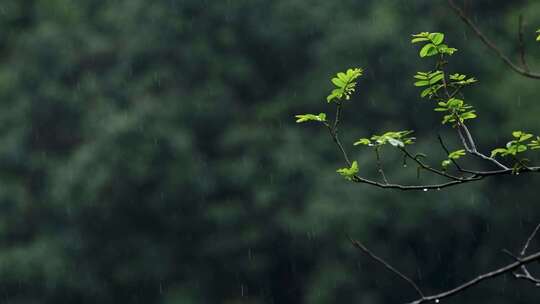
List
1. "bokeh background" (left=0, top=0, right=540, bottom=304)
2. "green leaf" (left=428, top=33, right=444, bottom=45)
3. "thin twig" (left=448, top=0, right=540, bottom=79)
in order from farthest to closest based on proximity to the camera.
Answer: "bokeh background" (left=0, top=0, right=540, bottom=304) → "green leaf" (left=428, top=33, right=444, bottom=45) → "thin twig" (left=448, top=0, right=540, bottom=79)

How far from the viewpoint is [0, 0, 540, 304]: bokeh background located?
8344 mm

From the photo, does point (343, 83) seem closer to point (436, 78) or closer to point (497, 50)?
point (436, 78)

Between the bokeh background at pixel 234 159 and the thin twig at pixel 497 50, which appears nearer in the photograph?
the thin twig at pixel 497 50

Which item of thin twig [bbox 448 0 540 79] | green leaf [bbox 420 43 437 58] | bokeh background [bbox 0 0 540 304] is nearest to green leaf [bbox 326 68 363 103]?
green leaf [bbox 420 43 437 58]

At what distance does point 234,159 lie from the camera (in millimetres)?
8945

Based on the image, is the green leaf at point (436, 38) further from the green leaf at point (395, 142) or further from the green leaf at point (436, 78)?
the green leaf at point (395, 142)

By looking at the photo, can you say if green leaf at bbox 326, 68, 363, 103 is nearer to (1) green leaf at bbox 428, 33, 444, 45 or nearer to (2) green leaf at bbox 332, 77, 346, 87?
(2) green leaf at bbox 332, 77, 346, 87

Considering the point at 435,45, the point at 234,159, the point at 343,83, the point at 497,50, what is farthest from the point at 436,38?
the point at 234,159

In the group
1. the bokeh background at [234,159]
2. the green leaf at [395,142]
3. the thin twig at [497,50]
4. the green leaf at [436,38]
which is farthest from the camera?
the bokeh background at [234,159]

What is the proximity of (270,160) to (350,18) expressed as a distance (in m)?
1.80

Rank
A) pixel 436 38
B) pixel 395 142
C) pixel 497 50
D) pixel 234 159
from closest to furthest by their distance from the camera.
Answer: pixel 497 50, pixel 395 142, pixel 436 38, pixel 234 159

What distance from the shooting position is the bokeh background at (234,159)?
27.4 feet

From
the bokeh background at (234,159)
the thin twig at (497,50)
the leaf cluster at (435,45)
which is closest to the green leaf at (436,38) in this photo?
the leaf cluster at (435,45)

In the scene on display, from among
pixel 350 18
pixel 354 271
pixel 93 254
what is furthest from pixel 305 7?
pixel 93 254
